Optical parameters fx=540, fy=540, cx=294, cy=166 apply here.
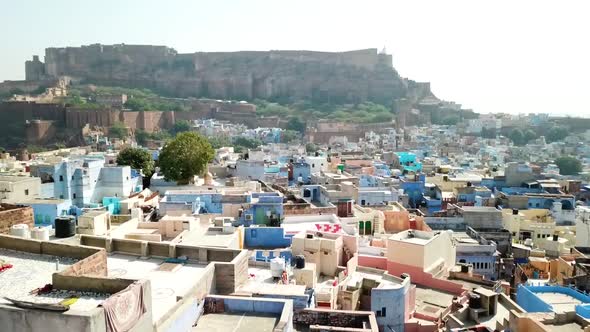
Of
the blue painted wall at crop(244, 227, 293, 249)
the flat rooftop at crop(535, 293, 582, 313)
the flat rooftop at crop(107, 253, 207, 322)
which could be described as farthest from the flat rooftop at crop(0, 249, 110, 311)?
the flat rooftop at crop(535, 293, 582, 313)

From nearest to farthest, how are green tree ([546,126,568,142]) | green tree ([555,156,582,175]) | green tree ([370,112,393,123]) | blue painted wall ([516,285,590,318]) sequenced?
blue painted wall ([516,285,590,318]) < green tree ([555,156,582,175]) < green tree ([546,126,568,142]) < green tree ([370,112,393,123])

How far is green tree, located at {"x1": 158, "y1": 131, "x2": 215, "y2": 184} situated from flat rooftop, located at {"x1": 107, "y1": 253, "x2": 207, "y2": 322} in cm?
1397

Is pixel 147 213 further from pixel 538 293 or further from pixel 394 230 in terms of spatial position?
pixel 538 293

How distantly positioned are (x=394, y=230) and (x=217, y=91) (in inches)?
2229

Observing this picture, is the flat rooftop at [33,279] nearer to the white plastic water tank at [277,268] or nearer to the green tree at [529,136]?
the white plastic water tank at [277,268]

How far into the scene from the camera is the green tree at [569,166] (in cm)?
4072

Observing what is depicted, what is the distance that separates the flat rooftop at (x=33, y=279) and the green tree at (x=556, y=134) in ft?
204

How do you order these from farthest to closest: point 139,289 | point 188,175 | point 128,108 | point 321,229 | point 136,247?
point 128,108 < point 188,175 < point 321,229 < point 136,247 < point 139,289

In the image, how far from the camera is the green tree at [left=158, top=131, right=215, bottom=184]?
20547mm

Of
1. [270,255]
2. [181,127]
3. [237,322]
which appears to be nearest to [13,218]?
[270,255]

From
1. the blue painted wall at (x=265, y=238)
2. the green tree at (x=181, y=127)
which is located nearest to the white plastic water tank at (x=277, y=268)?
the blue painted wall at (x=265, y=238)

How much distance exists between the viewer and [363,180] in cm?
2141

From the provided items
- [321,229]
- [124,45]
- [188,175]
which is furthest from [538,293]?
[124,45]

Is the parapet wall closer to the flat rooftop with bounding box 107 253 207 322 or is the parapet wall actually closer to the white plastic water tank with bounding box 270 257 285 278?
the flat rooftop with bounding box 107 253 207 322
